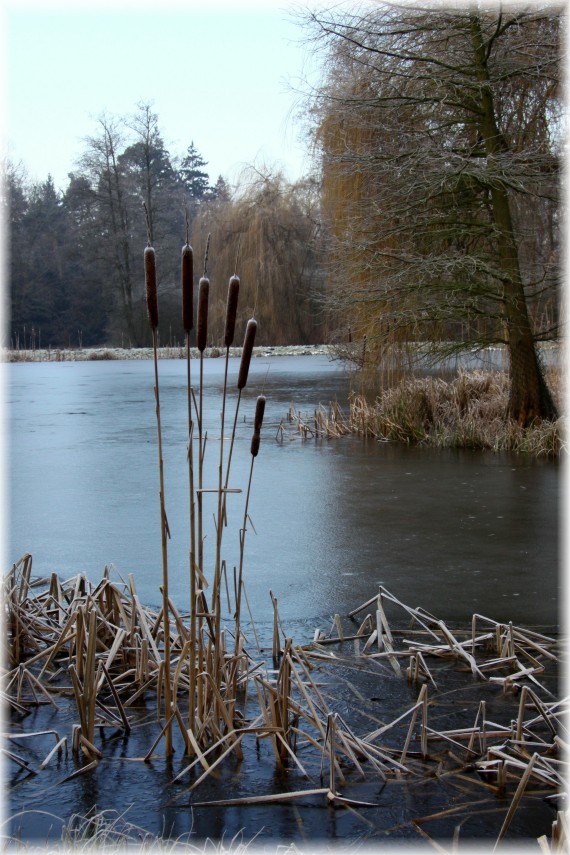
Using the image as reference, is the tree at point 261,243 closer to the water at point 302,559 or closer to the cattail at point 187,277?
the water at point 302,559

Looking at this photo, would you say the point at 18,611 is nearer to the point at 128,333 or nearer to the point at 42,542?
the point at 42,542

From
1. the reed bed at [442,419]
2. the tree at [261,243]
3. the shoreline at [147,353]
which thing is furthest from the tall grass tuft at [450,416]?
the shoreline at [147,353]

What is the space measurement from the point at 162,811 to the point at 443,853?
67 cm

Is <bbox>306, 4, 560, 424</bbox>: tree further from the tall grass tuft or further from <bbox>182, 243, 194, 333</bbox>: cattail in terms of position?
<bbox>182, 243, 194, 333</bbox>: cattail

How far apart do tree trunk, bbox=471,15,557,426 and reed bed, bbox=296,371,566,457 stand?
0.82ft

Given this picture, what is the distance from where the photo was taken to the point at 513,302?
27.2 ft

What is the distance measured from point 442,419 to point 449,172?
2738 millimetres

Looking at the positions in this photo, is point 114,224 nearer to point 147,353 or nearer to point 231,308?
point 147,353

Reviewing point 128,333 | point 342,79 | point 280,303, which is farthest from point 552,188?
point 128,333

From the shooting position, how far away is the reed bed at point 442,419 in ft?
28.9

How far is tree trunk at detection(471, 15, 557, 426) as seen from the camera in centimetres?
826

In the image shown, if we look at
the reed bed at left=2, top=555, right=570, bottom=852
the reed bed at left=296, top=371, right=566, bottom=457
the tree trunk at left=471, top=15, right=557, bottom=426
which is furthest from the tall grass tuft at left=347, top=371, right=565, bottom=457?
the reed bed at left=2, top=555, right=570, bottom=852

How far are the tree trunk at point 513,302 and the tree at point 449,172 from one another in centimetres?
1

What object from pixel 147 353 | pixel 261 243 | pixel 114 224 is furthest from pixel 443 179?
pixel 114 224
